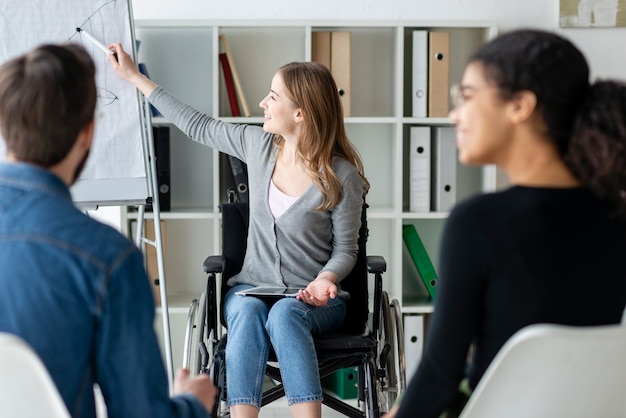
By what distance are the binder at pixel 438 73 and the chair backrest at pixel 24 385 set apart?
8.54ft

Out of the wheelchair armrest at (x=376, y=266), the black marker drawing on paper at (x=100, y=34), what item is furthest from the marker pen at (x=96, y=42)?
the wheelchair armrest at (x=376, y=266)

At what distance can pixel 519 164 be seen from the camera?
1.28 metres

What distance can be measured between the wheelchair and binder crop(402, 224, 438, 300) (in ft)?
2.55

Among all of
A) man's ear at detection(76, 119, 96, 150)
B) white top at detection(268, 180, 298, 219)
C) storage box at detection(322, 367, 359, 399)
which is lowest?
storage box at detection(322, 367, 359, 399)

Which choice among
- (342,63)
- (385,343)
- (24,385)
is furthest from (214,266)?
(24,385)

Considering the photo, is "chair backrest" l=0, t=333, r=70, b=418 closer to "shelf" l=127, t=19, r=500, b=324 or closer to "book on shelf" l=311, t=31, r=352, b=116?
"shelf" l=127, t=19, r=500, b=324

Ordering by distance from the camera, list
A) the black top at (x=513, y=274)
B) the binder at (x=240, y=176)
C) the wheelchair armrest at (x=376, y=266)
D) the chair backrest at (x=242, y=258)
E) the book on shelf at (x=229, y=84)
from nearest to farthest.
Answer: the black top at (x=513, y=274), the wheelchair armrest at (x=376, y=266), the chair backrest at (x=242, y=258), the binder at (x=240, y=176), the book on shelf at (x=229, y=84)

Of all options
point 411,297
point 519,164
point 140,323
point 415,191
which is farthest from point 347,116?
point 140,323

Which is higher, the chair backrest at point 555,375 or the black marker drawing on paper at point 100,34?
the black marker drawing on paper at point 100,34

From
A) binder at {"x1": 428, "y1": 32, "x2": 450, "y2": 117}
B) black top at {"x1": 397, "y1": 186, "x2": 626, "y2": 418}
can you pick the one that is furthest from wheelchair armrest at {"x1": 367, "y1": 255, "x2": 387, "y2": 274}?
black top at {"x1": 397, "y1": 186, "x2": 626, "y2": 418}

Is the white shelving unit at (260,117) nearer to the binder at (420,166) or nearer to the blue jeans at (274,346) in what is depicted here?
the binder at (420,166)

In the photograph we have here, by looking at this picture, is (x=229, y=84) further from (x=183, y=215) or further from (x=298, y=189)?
(x=298, y=189)

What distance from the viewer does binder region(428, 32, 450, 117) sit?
3.42 meters

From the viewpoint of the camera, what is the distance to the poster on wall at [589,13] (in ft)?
11.7
